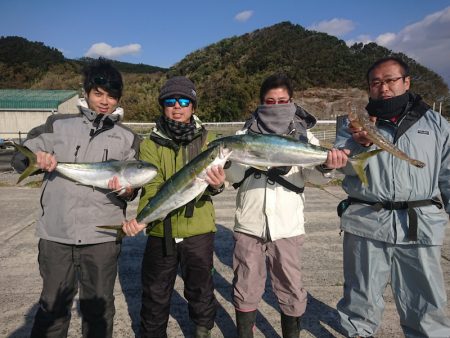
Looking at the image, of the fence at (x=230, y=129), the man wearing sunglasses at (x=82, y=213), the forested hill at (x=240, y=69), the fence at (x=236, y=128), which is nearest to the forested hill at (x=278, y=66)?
the forested hill at (x=240, y=69)

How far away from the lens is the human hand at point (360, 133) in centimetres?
297

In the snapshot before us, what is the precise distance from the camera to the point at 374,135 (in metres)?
2.87

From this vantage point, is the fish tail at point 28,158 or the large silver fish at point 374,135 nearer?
the large silver fish at point 374,135

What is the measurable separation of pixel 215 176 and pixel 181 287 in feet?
7.33

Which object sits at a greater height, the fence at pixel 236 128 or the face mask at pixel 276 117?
the face mask at pixel 276 117

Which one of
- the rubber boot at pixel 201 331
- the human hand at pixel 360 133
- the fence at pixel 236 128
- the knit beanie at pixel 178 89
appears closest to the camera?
the human hand at pixel 360 133

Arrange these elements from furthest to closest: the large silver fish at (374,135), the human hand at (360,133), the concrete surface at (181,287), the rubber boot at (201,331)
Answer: the concrete surface at (181,287) → the rubber boot at (201,331) → the human hand at (360,133) → the large silver fish at (374,135)

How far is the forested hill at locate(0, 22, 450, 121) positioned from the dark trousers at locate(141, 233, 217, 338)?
46326 mm

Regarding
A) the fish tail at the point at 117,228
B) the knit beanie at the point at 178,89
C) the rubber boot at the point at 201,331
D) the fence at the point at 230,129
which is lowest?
the rubber boot at the point at 201,331

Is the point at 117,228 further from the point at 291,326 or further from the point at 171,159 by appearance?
the point at 291,326

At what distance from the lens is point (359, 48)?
71.0m

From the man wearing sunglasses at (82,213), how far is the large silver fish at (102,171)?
7 centimetres

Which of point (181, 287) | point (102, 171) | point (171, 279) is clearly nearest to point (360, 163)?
point (171, 279)

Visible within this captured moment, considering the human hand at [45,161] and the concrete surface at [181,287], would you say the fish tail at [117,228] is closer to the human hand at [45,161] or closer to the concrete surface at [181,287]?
the human hand at [45,161]
